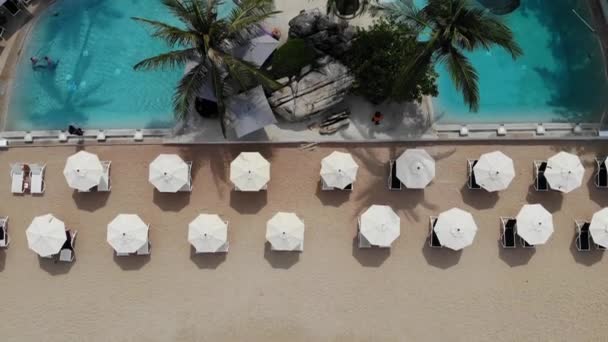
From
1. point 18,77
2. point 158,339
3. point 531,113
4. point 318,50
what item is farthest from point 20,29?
point 531,113

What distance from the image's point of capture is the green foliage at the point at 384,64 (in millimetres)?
16672

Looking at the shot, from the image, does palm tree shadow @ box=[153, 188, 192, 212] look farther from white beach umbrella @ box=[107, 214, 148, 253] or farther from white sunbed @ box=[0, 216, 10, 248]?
white sunbed @ box=[0, 216, 10, 248]

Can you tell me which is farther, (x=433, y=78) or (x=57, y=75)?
(x=57, y=75)

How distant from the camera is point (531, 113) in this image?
1862cm

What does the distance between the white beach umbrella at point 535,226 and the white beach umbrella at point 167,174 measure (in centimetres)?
1255

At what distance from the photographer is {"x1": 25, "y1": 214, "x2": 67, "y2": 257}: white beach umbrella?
17.1 m

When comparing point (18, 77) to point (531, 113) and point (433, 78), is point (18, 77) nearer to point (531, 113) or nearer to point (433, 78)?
point (433, 78)

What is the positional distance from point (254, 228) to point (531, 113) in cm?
1187

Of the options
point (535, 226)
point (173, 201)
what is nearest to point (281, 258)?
point (173, 201)

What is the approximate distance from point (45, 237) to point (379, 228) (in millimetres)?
12175

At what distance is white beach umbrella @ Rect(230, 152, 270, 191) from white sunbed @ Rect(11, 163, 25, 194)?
8293mm

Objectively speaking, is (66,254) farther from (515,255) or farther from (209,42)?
(515,255)

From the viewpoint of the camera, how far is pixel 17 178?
18.1 m

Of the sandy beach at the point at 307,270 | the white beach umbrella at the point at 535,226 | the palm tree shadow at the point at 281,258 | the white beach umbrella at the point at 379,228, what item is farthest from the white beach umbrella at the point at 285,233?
the white beach umbrella at the point at 535,226
